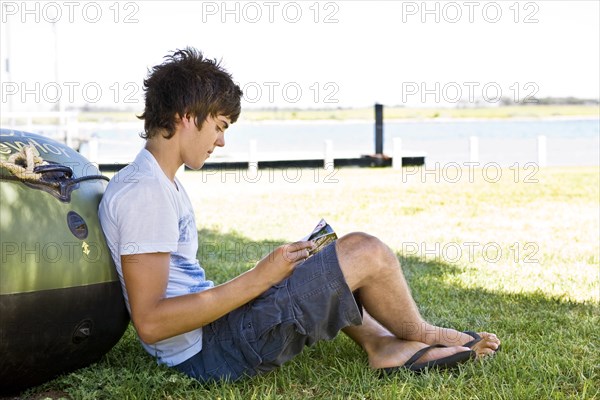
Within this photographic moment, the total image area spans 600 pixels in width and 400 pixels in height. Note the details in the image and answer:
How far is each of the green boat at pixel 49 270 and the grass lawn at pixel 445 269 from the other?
238mm

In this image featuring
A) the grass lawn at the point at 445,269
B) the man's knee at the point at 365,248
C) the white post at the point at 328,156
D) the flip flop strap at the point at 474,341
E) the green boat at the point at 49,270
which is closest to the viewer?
the green boat at the point at 49,270

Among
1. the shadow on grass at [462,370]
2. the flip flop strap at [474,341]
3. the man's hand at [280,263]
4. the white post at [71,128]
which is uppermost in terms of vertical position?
the white post at [71,128]

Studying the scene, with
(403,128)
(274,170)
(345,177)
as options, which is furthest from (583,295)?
(403,128)

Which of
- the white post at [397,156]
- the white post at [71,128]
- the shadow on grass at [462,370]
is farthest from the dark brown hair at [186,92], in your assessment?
the white post at [71,128]

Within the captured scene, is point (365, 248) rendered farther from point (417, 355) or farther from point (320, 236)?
point (417, 355)

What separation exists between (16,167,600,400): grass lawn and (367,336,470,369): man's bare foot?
0.22ft

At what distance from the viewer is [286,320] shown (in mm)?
2941

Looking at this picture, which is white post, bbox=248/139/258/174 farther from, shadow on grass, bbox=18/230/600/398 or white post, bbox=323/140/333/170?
shadow on grass, bbox=18/230/600/398

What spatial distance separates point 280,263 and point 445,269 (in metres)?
3.25

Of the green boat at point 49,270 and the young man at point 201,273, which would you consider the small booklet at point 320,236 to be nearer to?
the young man at point 201,273

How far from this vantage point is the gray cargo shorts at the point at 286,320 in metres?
2.94

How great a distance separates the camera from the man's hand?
2.88 m

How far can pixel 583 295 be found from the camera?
5.03 meters

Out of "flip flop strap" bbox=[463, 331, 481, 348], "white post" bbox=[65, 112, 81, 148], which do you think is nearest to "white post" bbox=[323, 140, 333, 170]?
"white post" bbox=[65, 112, 81, 148]
